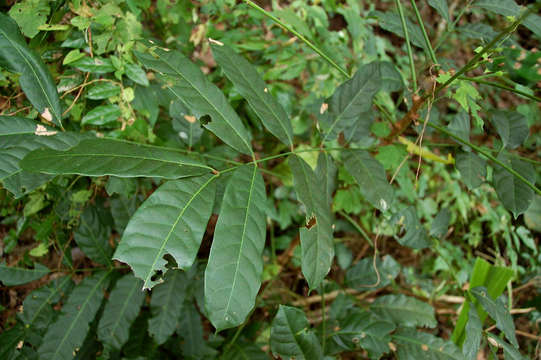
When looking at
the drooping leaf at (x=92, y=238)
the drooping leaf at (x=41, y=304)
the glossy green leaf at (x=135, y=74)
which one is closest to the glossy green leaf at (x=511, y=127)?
the glossy green leaf at (x=135, y=74)

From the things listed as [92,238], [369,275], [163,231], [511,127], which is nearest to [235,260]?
[163,231]

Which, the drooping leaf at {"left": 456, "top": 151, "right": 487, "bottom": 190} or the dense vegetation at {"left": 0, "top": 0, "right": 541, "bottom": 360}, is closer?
the dense vegetation at {"left": 0, "top": 0, "right": 541, "bottom": 360}

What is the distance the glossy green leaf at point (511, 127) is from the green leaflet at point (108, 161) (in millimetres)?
1080

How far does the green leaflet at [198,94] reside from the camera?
939 millimetres

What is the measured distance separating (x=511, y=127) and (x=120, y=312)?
5.21ft

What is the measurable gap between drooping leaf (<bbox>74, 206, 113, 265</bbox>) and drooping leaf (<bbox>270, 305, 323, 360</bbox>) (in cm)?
76

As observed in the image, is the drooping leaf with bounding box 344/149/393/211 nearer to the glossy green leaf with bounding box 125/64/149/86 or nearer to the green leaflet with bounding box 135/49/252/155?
the green leaflet with bounding box 135/49/252/155

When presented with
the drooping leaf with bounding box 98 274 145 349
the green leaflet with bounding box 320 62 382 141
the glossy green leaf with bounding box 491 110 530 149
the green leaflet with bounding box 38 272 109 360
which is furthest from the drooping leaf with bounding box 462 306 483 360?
the green leaflet with bounding box 38 272 109 360

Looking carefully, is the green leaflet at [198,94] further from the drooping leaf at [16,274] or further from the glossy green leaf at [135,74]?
the drooping leaf at [16,274]

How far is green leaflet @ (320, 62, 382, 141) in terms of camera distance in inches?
48.0

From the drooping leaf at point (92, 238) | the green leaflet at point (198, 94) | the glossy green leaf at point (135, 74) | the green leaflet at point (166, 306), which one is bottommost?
the green leaflet at point (166, 306)

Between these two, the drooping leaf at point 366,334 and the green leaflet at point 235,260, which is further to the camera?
the drooping leaf at point 366,334

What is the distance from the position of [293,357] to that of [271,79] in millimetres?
1316

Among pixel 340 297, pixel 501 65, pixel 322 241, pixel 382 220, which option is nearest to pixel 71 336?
pixel 322 241
